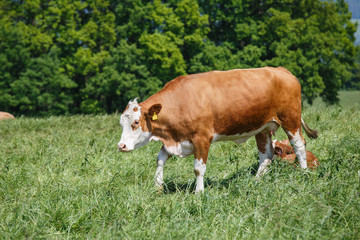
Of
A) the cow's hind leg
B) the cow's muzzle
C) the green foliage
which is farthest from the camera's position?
the green foliage

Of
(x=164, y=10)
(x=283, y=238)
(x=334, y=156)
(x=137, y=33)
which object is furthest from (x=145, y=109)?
(x=137, y=33)

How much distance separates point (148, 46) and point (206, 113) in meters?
20.9

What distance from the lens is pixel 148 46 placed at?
25.4 metres

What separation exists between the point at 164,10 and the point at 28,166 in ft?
70.0

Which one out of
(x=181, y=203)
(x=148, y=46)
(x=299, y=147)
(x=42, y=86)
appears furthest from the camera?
(x=42, y=86)

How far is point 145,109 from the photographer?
17.4 feet

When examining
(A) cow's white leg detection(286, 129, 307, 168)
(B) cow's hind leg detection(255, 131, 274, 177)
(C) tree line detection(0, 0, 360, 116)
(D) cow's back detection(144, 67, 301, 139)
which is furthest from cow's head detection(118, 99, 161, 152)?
(C) tree line detection(0, 0, 360, 116)

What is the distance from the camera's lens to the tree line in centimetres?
2541

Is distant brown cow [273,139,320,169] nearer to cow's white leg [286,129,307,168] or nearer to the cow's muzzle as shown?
cow's white leg [286,129,307,168]

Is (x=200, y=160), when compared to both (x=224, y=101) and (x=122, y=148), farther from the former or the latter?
(x=122, y=148)

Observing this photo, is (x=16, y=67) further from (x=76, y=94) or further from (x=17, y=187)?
(x=17, y=187)

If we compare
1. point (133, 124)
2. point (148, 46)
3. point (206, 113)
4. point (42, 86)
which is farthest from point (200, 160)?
point (42, 86)

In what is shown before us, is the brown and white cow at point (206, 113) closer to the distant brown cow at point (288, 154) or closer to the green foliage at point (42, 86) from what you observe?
the distant brown cow at point (288, 154)

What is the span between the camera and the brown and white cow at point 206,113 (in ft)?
17.1
